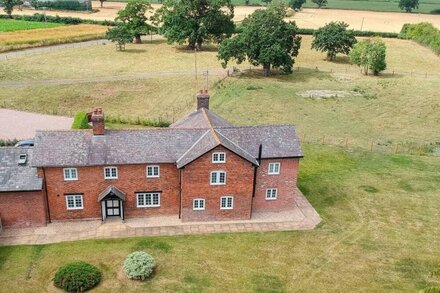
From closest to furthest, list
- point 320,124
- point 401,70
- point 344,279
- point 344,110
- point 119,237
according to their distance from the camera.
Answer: point 344,279 < point 119,237 < point 320,124 < point 344,110 < point 401,70

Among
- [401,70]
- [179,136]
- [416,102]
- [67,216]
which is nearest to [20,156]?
[67,216]

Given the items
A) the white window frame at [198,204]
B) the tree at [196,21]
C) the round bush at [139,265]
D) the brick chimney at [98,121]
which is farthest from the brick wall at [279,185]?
the tree at [196,21]

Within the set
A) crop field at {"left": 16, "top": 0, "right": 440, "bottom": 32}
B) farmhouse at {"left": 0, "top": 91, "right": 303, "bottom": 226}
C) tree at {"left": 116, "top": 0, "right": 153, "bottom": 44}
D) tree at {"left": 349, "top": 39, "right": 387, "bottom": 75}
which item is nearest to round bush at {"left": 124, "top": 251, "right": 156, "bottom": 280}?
farmhouse at {"left": 0, "top": 91, "right": 303, "bottom": 226}

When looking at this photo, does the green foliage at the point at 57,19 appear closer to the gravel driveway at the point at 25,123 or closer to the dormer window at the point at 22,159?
the gravel driveway at the point at 25,123

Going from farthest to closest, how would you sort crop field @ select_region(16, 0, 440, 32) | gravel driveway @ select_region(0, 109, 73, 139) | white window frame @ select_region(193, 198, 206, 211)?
1. crop field @ select_region(16, 0, 440, 32)
2. gravel driveway @ select_region(0, 109, 73, 139)
3. white window frame @ select_region(193, 198, 206, 211)

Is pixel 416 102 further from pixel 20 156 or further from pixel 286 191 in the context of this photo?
pixel 20 156

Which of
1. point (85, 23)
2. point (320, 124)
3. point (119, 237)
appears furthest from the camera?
point (85, 23)

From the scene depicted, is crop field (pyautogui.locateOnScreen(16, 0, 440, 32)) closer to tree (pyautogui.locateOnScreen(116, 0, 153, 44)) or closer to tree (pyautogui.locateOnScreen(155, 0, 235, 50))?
tree (pyautogui.locateOnScreen(116, 0, 153, 44))
